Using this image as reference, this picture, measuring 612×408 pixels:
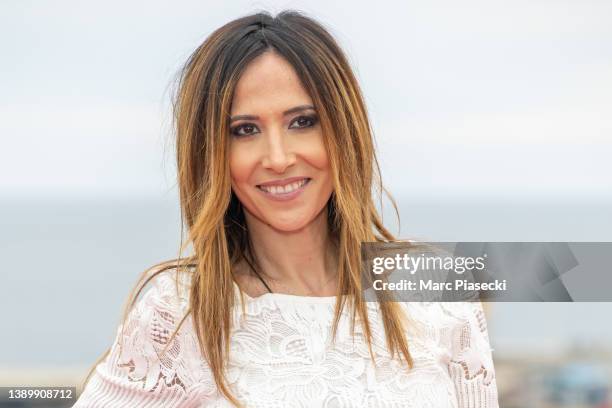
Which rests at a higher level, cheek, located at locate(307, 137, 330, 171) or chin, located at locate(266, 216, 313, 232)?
cheek, located at locate(307, 137, 330, 171)

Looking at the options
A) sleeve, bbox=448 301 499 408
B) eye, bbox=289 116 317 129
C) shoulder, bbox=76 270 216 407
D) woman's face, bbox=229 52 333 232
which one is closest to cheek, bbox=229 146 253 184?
woman's face, bbox=229 52 333 232

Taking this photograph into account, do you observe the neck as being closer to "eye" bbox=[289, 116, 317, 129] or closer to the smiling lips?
the smiling lips

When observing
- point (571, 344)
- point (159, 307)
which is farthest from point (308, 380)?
point (571, 344)

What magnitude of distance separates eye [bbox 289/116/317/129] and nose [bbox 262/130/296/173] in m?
0.04

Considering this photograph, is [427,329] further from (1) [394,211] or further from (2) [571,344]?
(2) [571,344]

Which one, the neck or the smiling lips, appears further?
the neck

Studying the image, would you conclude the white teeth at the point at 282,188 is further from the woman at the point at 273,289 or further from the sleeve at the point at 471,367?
the sleeve at the point at 471,367

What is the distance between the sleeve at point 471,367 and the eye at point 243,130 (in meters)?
0.54

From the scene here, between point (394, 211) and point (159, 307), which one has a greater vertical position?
point (394, 211)

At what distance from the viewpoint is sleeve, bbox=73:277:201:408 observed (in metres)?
1.73

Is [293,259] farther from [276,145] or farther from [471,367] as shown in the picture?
[471,367]

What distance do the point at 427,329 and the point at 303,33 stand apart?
1.97ft

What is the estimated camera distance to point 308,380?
68.5 inches

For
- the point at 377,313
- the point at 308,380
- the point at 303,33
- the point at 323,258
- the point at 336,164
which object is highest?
the point at 303,33
